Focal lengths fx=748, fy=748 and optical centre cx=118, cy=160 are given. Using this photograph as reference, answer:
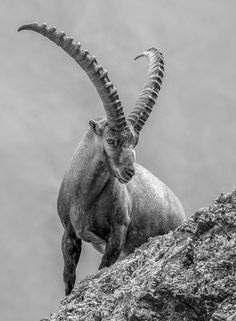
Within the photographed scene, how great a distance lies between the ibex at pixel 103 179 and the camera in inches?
534

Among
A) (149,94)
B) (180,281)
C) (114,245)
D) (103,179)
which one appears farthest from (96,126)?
(180,281)

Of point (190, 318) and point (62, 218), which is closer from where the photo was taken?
point (190, 318)

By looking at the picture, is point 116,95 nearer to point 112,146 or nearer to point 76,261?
point 112,146

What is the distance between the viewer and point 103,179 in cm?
1410

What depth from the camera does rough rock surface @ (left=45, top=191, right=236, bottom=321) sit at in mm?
6250

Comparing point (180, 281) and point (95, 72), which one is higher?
point (95, 72)

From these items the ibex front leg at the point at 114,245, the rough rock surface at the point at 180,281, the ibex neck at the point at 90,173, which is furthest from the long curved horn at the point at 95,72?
the rough rock surface at the point at 180,281

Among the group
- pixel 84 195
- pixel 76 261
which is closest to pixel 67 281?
pixel 76 261

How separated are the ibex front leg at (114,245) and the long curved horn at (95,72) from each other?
6.31 ft

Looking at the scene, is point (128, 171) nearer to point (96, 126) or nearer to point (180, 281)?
point (96, 126)

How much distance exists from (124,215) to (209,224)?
7.07 metres

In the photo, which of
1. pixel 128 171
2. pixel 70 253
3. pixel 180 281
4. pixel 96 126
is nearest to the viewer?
pixel 180 281

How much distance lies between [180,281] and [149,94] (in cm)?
856

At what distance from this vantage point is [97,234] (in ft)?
46.1
